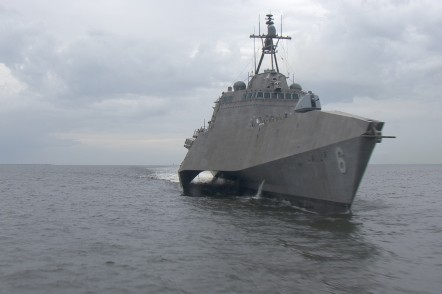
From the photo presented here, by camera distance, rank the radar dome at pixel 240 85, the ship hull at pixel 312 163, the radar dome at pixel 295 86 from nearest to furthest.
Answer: the ship hull at pixel 312 163
the radar dome at pixel 240 85
the radar dome at pixel 295 86

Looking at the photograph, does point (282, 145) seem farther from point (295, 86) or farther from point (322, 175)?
point (295, 86)

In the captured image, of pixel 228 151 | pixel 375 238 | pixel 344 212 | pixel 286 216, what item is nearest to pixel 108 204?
pixel 228 151

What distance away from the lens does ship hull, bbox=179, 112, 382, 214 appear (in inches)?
571

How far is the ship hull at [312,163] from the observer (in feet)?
47.5

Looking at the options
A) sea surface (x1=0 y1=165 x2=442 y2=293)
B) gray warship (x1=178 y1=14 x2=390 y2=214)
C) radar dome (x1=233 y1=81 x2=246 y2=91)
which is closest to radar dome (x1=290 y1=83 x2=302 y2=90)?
gray warship (x1=178 y1=14 x2=390 y2=214)

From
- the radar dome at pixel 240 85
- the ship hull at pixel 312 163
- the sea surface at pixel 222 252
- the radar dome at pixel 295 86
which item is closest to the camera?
the sea surface at pixel 222 252

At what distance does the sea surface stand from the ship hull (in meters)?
0.87

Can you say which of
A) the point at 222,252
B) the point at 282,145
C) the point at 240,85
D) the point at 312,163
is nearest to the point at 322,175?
the point at 312,163

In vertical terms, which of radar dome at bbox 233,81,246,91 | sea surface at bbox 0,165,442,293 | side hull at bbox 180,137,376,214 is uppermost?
radar dome at bbox 233,81,246,91

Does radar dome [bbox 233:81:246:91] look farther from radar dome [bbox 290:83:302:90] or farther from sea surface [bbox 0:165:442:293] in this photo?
sea surface [bbox 0:165:442:293]

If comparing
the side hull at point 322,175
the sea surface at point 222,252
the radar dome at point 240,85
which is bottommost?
the sea surface at point 222,252

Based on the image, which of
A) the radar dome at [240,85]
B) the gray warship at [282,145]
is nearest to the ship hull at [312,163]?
the gray warship at [282,145]

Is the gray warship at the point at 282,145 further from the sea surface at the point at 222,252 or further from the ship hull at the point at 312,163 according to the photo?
the sea surface at the point at 222,252

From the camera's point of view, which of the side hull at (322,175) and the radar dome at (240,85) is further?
the radar dome at (240,85)
